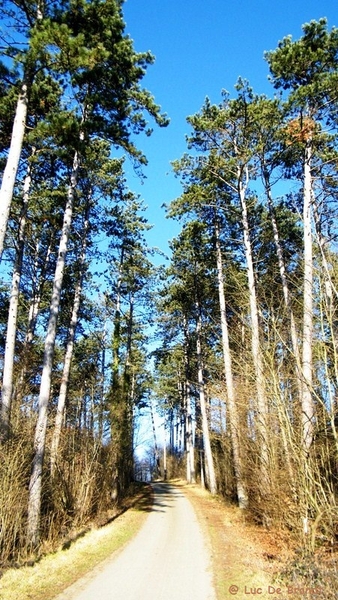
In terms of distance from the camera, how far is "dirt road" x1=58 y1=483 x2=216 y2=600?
608cm

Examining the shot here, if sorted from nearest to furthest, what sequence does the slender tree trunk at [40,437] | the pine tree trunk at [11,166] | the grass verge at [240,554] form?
the grass verge at [240,554] → the pine tree trunk at [11,166] → the slender tree trunk at [40,437]

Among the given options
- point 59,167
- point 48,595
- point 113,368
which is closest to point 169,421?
point 113,368

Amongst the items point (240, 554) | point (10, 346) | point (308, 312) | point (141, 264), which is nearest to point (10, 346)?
point (10, 346)

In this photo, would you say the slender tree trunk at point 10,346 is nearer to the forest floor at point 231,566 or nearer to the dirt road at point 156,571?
the forest floor at point 231,566

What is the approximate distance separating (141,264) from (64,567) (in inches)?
614

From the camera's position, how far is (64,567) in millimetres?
7418

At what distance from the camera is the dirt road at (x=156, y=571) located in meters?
→ 6.08

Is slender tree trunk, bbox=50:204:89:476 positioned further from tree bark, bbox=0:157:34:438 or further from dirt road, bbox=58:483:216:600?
dirt road, bbox=58:483:216:600

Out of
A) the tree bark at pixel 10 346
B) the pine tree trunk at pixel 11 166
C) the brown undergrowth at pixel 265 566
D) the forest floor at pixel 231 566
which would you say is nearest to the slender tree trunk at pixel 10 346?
the tree bark at pixel 10 346

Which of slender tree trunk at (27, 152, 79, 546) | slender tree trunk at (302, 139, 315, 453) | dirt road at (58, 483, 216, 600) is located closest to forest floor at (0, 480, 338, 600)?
dirt road at (58, 483, 216, 600)

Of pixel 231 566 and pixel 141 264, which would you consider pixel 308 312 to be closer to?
pixel 231 566

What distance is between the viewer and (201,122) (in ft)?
45.4

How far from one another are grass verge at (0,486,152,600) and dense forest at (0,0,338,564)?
65cm

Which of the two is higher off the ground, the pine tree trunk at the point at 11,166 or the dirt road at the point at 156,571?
the pine tree trunk at the point at 11,166
